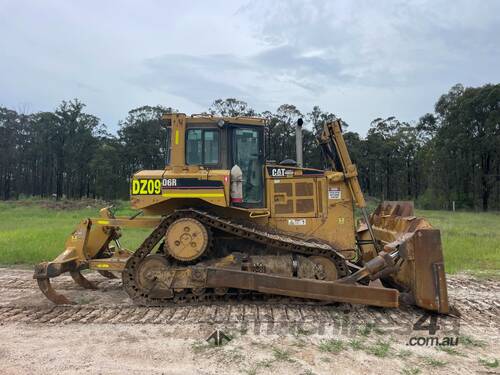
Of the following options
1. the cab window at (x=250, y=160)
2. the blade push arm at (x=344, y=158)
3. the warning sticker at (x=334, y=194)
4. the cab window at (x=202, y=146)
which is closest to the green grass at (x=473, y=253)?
the blade push arm at (x=344, y=158)

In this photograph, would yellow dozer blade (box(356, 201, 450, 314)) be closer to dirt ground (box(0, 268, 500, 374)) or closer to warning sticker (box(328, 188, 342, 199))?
dirt ground (box(0, 268, 500, 374))

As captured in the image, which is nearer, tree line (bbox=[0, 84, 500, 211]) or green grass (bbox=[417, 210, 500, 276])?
green grass (bbox=[417, 210, 500, 276])

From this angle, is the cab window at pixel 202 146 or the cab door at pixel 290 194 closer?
the cab window at pixel 202 146

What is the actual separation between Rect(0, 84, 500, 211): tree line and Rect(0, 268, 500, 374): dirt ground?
3293cm

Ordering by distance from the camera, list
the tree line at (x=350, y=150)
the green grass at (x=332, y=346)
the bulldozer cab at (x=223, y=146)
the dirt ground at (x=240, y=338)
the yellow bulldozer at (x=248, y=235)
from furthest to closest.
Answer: the tree line at (x=350, y=150)
the bulldozer cab at (x=223, y=146)
the yellow bulldozer at (x=248, y=235)
the green grass at (x=332, y=346)
the dirt ground at (x=240, y=338)

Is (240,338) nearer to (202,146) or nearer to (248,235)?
(248,235)

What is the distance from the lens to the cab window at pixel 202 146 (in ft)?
23.7

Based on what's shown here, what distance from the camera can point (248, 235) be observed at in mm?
6750

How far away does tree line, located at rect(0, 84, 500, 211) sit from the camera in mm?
48094

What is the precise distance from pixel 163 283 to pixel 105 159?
52.3m

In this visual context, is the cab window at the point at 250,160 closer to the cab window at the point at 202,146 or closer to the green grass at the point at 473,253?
the cab window at the point at 202,146

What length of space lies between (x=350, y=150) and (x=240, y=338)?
172 ft

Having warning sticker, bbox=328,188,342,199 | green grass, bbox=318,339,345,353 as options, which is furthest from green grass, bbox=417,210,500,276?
green grass, bbox=318,339,345,353

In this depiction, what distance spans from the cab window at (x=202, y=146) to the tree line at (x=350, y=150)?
105 ft
